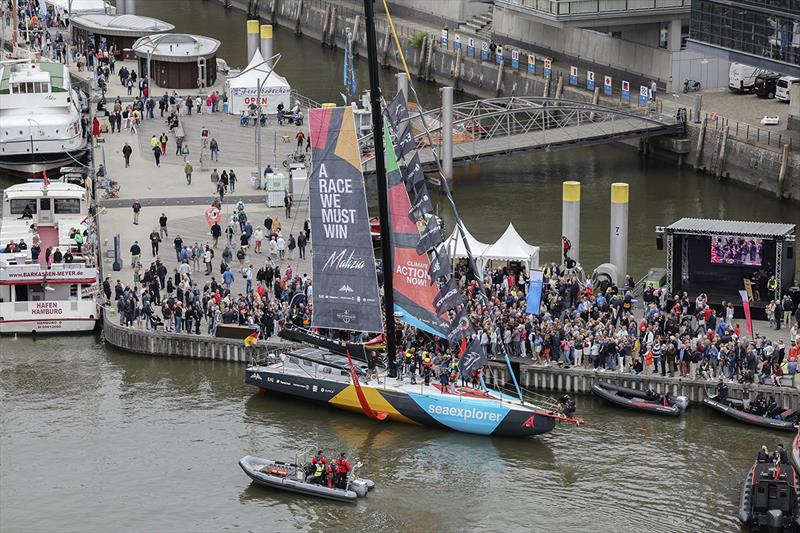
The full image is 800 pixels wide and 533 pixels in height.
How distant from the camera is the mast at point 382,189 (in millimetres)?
65375

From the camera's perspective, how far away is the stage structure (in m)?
75.4

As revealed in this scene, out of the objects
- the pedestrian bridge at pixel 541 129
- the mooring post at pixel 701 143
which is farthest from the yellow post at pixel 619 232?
the mooring post at pixel 701 143

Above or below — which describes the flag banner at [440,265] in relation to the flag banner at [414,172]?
below

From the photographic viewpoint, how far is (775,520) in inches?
2266

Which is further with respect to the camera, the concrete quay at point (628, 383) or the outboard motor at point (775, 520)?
the concrete quay at point (628, 383)

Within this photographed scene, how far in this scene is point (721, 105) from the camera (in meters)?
111

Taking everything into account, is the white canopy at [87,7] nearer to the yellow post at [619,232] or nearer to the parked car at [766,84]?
the parked car at [766,84]

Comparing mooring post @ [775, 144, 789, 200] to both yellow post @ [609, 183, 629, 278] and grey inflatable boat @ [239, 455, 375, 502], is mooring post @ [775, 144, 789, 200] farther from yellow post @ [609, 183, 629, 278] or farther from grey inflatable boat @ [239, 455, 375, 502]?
grey inflatable boat @ [239, 455, 375, 502]

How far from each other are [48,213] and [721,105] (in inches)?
1733

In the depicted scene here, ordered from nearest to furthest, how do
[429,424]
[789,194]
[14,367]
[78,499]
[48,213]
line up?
[78,499] < [429,424] < [14,367] < [48,213] < [789,194]

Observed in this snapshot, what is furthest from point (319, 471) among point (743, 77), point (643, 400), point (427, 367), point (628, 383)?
point (743, 77)

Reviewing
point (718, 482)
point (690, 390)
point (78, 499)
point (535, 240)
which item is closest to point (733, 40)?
point (535, 240)

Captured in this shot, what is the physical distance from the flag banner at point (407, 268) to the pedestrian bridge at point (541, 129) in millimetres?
29385

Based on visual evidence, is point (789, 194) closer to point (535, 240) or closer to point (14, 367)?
point (535, 240)
